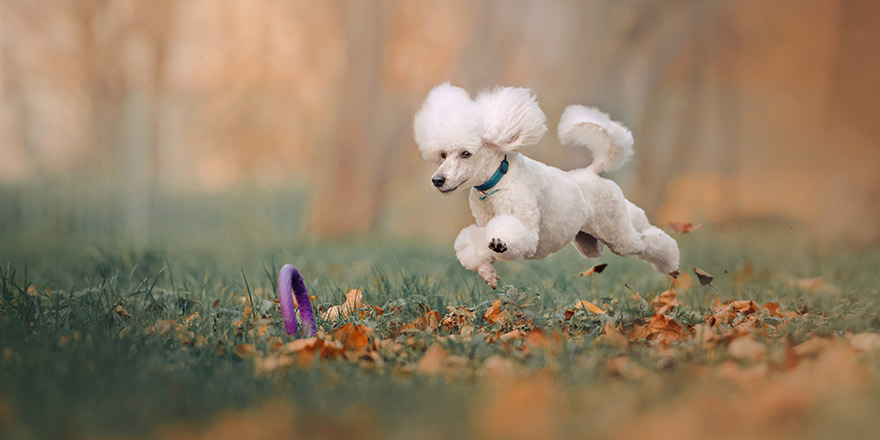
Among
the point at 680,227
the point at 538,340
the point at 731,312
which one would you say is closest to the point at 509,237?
the point at 538,340

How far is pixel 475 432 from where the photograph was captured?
6.91ft

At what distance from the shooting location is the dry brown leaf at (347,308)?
3930 millimetres

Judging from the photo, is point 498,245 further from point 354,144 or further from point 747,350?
point 354,144

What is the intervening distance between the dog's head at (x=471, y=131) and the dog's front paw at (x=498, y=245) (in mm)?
289

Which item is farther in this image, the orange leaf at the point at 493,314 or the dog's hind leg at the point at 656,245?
the dog's hind leg at the point at 656,245

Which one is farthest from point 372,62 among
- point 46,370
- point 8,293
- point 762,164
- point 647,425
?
point 762,164

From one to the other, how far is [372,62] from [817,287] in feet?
23.9

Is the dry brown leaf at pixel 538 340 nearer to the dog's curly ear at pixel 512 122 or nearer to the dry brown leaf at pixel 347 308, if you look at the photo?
the dog's curly ear at pixel 512 122

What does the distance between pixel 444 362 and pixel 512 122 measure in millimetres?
1028

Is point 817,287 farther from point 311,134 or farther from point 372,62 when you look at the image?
point 311,134

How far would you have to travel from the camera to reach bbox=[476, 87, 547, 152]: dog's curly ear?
3.37 metres

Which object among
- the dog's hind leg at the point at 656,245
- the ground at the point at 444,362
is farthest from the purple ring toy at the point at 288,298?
the dog's hind leg at the point at 656,245

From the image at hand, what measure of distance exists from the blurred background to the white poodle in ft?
21.0

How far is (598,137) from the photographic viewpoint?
12.9 feet
